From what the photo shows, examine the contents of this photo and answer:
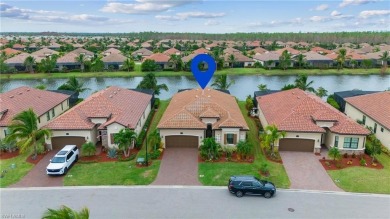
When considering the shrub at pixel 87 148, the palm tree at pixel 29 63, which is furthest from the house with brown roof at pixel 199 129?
the palm tree at pixel 29 63

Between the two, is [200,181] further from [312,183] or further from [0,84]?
[0,84]

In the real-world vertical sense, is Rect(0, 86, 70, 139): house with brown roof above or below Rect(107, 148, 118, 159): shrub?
above

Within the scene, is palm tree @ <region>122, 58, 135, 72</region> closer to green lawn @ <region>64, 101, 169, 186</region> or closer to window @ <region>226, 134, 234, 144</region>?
green lawn @ <region>64, 101, 169, 186</region>

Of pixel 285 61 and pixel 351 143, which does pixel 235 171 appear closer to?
pixel 351 143

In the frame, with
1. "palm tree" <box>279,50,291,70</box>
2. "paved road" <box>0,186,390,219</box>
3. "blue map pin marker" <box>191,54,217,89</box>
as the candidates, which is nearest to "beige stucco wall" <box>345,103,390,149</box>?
"paved road" <box>0,186,390,219</box>

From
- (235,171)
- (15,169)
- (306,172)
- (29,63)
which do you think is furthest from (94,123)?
(29,63)

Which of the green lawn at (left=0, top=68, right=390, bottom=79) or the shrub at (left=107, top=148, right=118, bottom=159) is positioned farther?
the green lawn at (left=0, top=68, right=390, bottom=79)

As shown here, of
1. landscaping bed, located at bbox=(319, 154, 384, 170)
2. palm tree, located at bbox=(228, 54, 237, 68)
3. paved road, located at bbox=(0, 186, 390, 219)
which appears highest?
palm tree, located at bbox=(228, 54, 237, 68)
